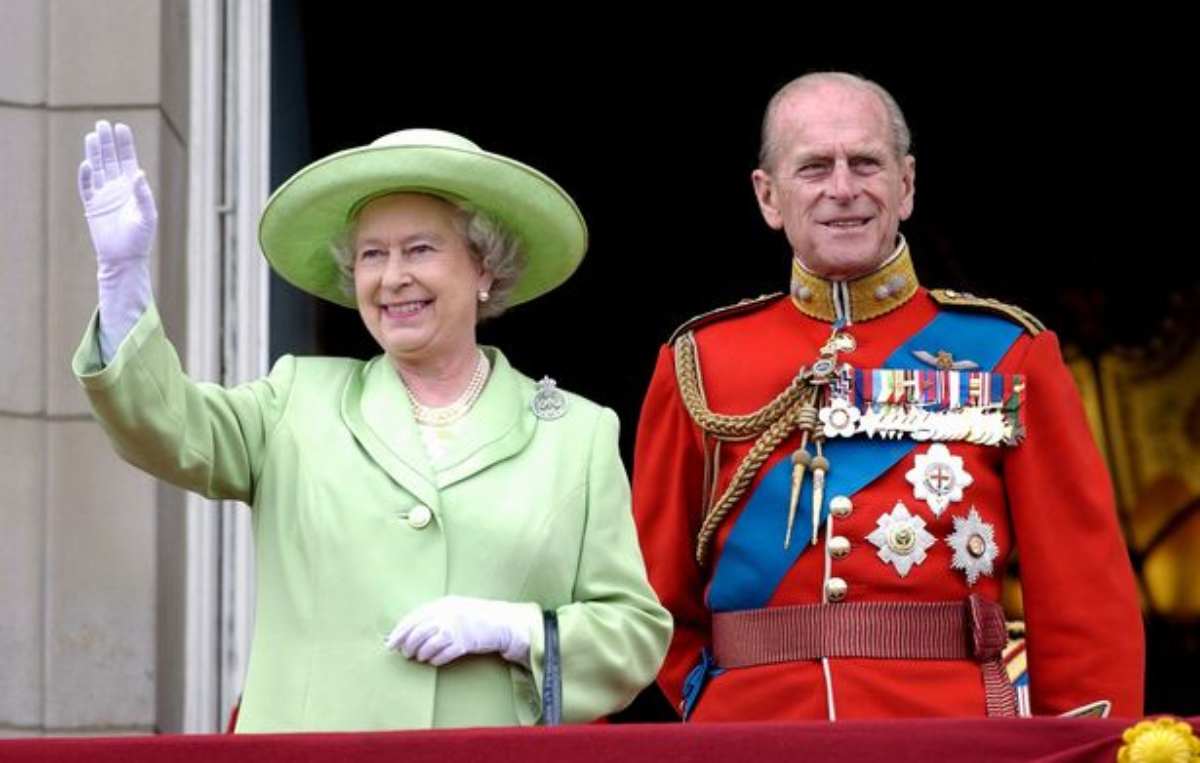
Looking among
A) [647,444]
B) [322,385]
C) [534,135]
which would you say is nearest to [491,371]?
[322,385]

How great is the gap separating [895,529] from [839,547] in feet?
0.31

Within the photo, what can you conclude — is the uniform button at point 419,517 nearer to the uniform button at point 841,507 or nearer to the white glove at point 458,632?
the white glove at point 458,632

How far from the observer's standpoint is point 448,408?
504 centimetres

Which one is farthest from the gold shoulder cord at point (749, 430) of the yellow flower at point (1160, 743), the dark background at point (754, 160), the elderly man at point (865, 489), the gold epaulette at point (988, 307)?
the dark background at point (754, 160)

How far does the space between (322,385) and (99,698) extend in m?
1.66

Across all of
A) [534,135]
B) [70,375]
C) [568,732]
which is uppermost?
[534,135]

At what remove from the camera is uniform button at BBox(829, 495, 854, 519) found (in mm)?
5500

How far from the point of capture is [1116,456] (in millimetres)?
9078

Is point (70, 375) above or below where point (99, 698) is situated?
above

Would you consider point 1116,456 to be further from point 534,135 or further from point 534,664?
point 534,664

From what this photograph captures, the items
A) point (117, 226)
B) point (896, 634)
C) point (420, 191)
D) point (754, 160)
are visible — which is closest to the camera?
point (117, 226)

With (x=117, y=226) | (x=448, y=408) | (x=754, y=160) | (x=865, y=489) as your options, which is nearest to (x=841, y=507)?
(x=865, y=489)

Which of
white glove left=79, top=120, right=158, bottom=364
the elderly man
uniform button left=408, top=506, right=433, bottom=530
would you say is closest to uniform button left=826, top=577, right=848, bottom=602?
the elderly man

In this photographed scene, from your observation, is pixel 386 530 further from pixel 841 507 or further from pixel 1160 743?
pixel 1160 743
